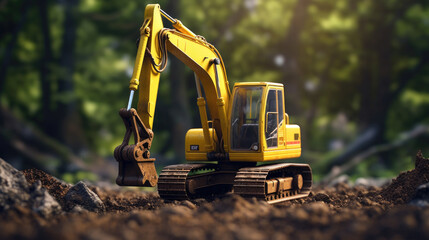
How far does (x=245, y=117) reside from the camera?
32.1 ft

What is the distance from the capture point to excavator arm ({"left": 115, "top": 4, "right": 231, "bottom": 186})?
8406 millimetres

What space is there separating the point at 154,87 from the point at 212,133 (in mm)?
1817

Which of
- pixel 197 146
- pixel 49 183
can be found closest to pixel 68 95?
pixel 197 146

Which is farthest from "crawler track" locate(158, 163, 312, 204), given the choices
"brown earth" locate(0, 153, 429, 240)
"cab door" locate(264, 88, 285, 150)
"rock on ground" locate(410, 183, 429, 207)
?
"rock on ground" locate(410, 183, 429, 207)

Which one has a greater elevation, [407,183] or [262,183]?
[262,183]

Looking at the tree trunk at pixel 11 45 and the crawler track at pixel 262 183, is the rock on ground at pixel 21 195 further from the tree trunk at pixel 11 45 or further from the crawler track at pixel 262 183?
the tree trunk at pixel 11 45

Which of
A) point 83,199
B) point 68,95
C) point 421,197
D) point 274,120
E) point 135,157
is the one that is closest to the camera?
point 421,197

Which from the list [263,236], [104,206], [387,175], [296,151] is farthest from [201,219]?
[387,175]

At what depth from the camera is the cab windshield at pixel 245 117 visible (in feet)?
31.6

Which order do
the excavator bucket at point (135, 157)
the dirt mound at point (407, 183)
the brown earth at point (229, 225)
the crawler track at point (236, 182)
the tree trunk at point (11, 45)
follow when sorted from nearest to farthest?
the brown earth at point (229, 225)
the excavator bucket at point (135, 157)
the crawler track at point (236, 182)
the dirt mound at point (407, 183)
the tree trunk at point (11, 45)

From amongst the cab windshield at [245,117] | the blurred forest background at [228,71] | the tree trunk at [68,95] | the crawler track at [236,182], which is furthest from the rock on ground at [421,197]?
the tree trunk at [68,95]

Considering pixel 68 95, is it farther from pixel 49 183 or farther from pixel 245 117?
pixel 245 117

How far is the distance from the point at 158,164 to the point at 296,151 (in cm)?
1268

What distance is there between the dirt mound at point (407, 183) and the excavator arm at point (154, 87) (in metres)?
3.38
